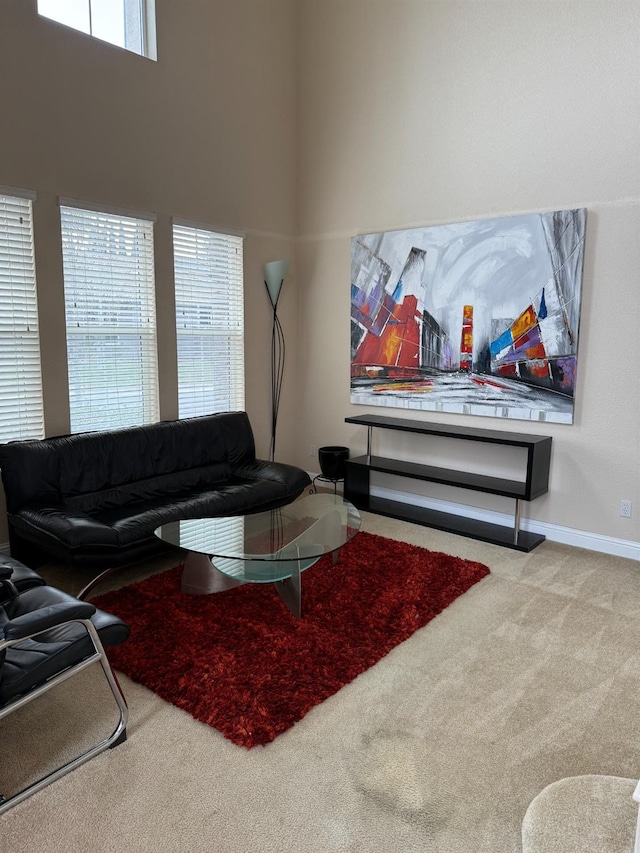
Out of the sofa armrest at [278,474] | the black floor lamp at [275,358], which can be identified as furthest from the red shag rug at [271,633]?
the black floor lamp at [275,358]

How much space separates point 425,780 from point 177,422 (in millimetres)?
3122

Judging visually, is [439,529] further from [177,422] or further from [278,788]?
[278,788]

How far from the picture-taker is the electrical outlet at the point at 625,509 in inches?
155

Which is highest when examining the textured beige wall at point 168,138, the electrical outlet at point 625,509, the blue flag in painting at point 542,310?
the textured beige wall at point 168,138

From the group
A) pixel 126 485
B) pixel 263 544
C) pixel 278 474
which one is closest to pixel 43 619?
pixel 263 544

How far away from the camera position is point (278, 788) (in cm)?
199

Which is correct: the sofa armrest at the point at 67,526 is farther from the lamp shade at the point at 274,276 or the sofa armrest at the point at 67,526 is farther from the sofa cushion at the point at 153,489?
the lamp shade at the point at 274,276

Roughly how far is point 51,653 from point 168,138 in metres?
3.79

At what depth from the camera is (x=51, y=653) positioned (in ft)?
6.72

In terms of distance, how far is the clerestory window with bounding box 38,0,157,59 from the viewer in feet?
12.8

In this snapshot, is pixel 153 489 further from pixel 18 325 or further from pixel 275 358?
pixel 275 358

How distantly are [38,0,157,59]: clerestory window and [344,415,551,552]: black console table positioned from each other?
3171 mm

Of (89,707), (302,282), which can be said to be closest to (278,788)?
(89,707)

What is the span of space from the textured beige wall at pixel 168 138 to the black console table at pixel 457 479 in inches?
→ 42.5
